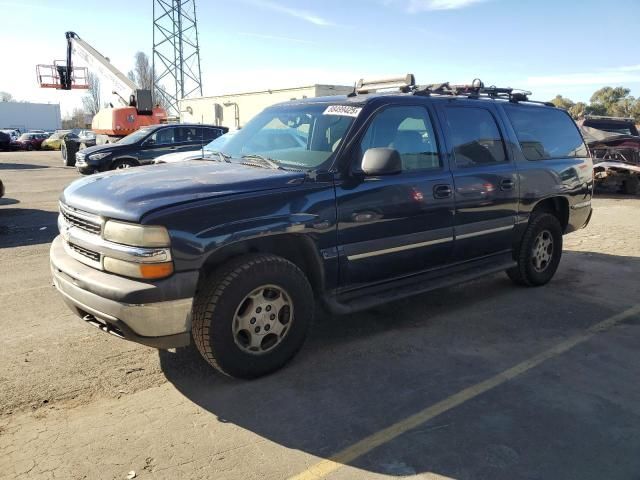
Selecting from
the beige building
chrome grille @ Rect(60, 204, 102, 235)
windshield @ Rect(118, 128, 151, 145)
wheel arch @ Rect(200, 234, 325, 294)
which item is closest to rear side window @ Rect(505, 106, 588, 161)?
wheel arch @ Rect(200, 234, 325, 294)

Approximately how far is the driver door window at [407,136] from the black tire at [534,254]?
1695 millimetres

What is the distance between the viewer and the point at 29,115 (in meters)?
72.6

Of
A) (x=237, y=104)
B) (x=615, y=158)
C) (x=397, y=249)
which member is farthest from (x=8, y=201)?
(x=237, y=104)

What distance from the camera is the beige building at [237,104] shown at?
21.3 m

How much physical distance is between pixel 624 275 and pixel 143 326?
586cm

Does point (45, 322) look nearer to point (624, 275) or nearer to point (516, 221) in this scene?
point (516, 221)

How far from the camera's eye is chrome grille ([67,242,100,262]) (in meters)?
3.34

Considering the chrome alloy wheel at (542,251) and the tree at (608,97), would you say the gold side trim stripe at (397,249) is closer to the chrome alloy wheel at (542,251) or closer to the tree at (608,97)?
the chrome alloy wheel at (542,251)

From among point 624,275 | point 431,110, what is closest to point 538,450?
point 431,110

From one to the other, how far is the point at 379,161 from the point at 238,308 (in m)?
1.43

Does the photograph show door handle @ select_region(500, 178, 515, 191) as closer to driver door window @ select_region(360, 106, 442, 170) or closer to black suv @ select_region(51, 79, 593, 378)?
black suv @ select_region(51, 79, 593, 378)

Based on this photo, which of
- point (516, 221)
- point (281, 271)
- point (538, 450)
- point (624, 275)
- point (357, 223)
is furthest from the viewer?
point (624, 275)

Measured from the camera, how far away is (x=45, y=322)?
4613 millimetres

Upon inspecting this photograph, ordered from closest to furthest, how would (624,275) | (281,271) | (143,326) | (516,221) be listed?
(143,326) → (281,271) → (516,221) → (624,275)
